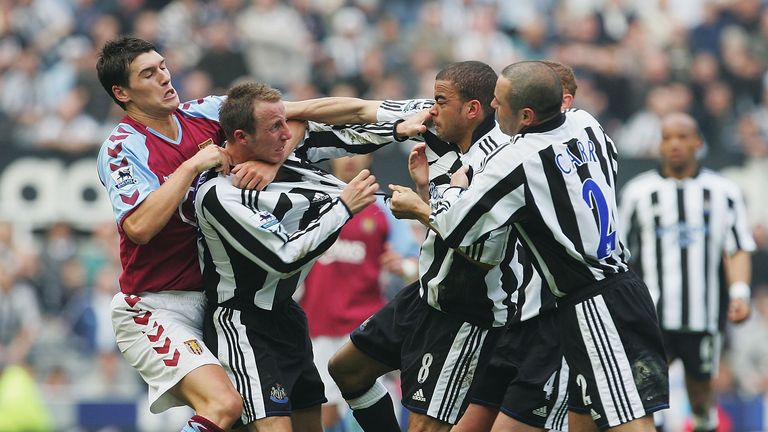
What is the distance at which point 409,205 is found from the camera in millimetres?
6438

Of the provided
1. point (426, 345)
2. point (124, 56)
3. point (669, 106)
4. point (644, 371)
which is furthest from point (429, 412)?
point (669, 106)

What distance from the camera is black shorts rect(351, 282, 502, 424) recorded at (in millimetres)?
6906

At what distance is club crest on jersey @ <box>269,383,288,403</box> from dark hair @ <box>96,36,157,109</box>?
1.71 meters

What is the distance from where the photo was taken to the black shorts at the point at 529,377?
22.6 ft

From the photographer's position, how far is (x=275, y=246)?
21.0 feet

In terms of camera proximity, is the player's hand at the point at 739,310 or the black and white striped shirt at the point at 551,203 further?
the player's hand at the point at 739,310

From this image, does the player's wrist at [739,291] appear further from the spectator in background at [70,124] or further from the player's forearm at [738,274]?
the spectator in background at [70,124]

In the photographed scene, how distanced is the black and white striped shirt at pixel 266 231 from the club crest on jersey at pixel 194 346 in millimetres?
249

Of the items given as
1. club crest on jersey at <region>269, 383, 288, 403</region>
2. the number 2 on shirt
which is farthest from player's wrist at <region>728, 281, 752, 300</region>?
club crest on jersey at <region>269, 383, 288, 403</region>

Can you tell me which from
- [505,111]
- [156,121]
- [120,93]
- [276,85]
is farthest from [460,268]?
[276,85]

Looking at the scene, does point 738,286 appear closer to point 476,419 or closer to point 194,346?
point 476,419

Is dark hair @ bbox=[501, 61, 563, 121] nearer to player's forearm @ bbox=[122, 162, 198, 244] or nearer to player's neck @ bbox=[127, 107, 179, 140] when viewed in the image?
player's forearm @ bbox=[122, 162, 198, 244]

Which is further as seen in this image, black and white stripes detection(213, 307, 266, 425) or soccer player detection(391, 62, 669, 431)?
black and white stripes detection(213, 307, 266, 425)

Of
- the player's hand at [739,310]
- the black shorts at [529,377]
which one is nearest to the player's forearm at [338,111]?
the black shorts at [529,377]
